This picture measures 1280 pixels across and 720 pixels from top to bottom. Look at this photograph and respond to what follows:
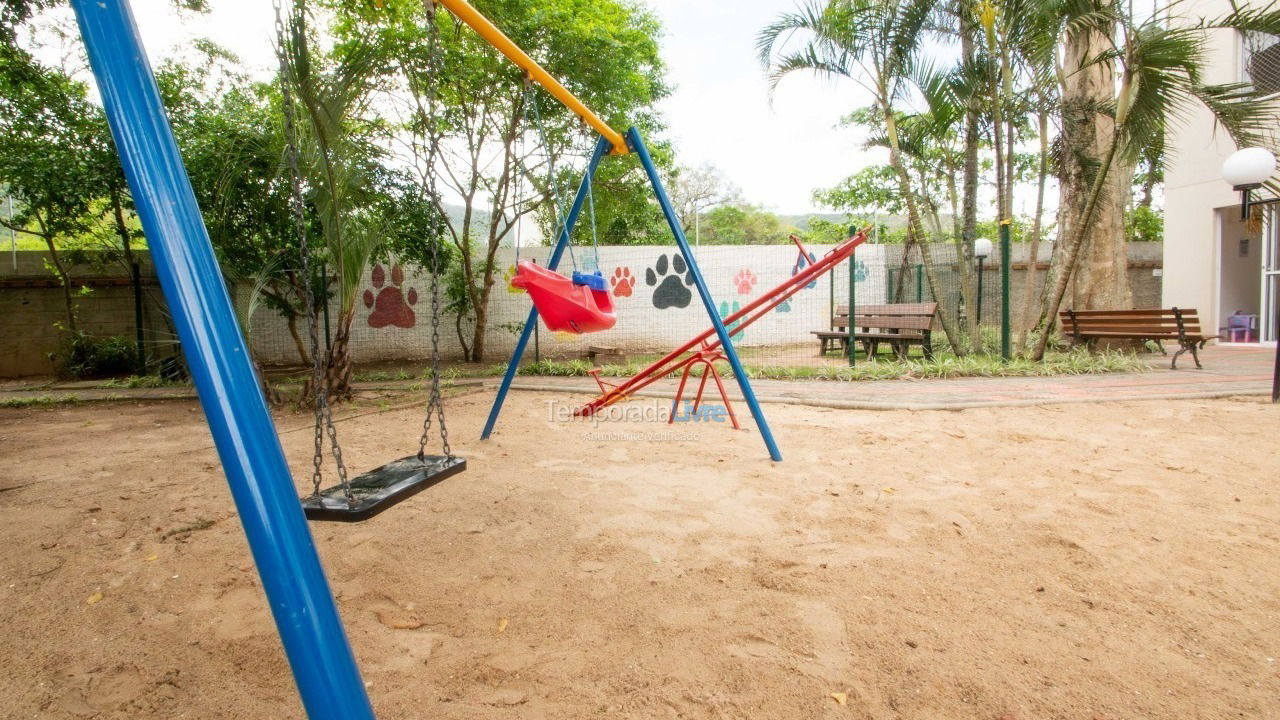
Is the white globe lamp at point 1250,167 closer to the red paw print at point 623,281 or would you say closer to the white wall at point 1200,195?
the white wall at point 1200,195

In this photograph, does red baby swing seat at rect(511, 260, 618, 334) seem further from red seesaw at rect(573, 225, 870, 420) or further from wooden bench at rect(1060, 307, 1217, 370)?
wooden bench at rect(1060, 307, 1217, 370)

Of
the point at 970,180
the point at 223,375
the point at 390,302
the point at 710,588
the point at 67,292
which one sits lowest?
the point at 710,588

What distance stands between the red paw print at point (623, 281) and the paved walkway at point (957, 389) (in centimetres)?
377

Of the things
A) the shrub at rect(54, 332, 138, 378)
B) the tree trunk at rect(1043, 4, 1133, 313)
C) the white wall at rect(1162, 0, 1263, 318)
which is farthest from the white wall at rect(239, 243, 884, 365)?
the white wall at rect(1162, 0, 1263, 318)

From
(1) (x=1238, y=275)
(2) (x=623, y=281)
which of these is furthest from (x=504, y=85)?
(1) (x=1238, y=275)

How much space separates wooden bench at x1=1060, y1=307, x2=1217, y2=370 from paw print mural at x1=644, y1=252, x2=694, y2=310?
6.01m

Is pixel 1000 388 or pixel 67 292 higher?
pixel 67 292

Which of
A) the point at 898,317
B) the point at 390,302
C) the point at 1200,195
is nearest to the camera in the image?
the point at 898,317

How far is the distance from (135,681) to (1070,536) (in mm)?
3088

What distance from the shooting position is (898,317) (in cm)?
834

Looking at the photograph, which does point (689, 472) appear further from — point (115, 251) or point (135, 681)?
point (115, 251)

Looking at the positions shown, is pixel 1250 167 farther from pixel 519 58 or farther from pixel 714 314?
pixel 519 58

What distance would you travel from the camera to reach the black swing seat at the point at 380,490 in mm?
1757

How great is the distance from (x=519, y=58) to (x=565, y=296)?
121 cm
